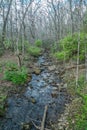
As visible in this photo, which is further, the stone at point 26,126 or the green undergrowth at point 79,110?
the stone at point 26,126

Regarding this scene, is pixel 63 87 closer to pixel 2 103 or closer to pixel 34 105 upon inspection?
pixel 34 105

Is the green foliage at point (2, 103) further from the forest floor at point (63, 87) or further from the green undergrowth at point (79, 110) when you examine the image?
the green undergrowth at point (79, 110)

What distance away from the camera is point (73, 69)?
53.3ft

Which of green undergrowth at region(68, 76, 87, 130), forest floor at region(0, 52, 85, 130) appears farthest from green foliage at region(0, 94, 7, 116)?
green undergrowth at region(68, 76, 87, 130)

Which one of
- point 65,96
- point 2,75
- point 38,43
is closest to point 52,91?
point 65,96

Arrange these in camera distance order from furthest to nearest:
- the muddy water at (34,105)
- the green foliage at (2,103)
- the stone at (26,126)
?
the green foliage at (2,103) → the muddy water at (34,105) → the stone at (26,126)

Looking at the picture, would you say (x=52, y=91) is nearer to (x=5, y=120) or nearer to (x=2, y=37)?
(x=5, y=120)

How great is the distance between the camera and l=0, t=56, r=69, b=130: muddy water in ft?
31.8

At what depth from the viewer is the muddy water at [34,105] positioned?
9.68 metres

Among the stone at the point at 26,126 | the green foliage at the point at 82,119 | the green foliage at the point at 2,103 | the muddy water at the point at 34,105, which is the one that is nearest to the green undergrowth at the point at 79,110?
the green foliage at the point at 82,119

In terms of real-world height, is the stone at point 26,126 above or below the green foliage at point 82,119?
below

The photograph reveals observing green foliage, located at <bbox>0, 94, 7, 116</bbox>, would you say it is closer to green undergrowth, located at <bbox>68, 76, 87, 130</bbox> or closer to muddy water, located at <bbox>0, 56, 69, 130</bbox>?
muddy water, located at <bbox>0, 56, 69, 130</bbox>

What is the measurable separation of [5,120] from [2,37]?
587 inches

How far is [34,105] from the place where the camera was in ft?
37.8
